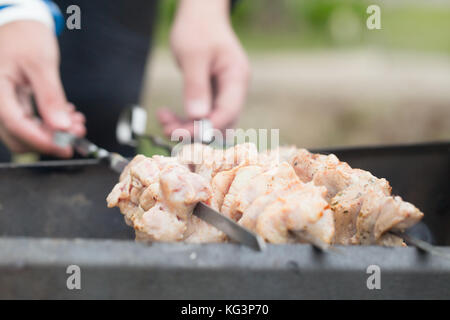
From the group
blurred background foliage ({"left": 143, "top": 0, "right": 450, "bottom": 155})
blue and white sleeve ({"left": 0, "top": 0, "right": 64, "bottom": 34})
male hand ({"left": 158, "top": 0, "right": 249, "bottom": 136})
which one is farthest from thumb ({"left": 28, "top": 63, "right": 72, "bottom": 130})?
blurred background foliage ({"left": 143, "top": 0, "right": 450, "bottom": 155})

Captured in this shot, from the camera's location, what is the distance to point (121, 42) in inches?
140

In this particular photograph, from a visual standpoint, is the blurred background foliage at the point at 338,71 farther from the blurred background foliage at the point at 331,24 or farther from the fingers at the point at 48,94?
the fingers at the point at 48,94

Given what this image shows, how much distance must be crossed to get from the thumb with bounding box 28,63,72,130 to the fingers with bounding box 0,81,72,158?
70 millimetres

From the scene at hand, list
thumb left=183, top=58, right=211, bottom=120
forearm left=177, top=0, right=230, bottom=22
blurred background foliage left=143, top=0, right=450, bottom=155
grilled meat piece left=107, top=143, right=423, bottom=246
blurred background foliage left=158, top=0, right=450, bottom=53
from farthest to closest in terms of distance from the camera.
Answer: blurred background foliage left=158, top=0, right=450, bottom=53, blurred background foliage left=143, top=0, right=450, bottom=155, forearm left=177, top=0, right=230, bottom=22, thumb left=183, top=58, right=211, bottom=120, grilled meat piece left=107, top=143, right=423, bottom=246

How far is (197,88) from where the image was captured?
9.53ft

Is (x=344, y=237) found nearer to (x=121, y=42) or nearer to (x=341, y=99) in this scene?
(x=121, y=42)

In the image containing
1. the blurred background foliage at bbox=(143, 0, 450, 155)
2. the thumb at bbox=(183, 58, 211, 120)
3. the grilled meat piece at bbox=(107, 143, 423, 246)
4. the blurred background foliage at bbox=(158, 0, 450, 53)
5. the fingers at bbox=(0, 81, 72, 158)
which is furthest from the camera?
the blurred background foliage at bbox=(158, 0, 450, 53)

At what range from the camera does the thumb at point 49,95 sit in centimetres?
264

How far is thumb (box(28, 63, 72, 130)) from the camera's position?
2.64 m

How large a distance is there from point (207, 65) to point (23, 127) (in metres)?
1.12

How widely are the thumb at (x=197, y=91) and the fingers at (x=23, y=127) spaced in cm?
74

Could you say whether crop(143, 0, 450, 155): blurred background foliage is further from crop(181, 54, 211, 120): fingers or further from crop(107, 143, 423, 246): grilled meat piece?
crop(107, 143, 423, 246): grilled meat piece

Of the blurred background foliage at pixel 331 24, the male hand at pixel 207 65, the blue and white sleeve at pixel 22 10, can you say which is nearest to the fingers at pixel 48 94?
the blue and white sleeve at pixel 22 10
